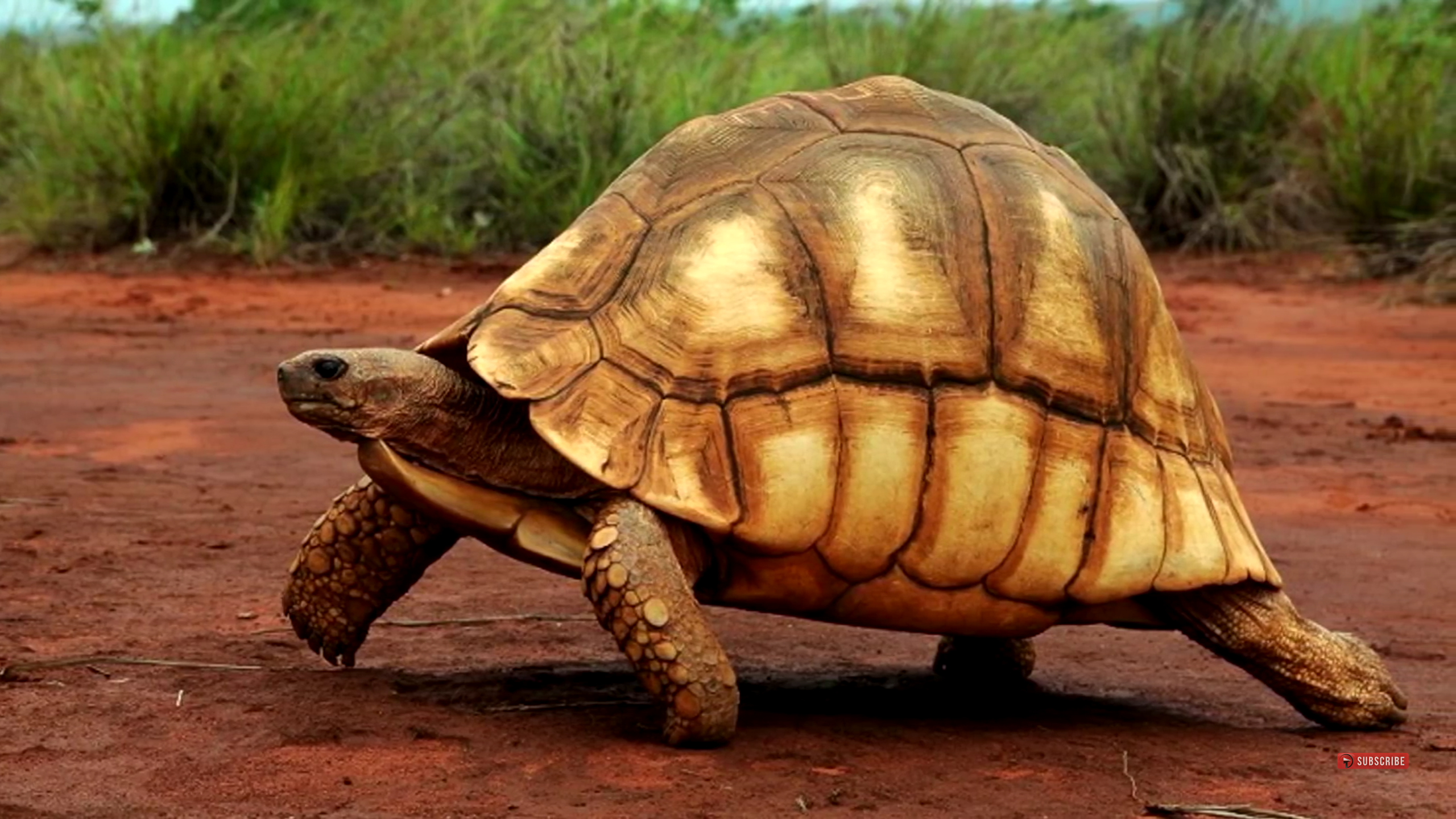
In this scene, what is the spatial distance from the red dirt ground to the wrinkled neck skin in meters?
0.43

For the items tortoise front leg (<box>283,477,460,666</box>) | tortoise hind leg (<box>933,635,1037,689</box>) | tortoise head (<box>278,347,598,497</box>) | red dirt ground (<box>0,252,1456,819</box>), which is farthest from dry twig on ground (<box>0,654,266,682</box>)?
tortoise hind leg (<box>933,635,1037,689</box>)

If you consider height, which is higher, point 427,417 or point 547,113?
point 427,417

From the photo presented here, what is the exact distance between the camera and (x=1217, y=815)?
3.59 meters

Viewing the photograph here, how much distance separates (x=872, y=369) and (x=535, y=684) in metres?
0.99

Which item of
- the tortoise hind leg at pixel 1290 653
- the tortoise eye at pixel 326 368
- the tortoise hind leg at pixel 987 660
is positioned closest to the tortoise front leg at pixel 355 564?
the tortoise eye at pixel 326 368

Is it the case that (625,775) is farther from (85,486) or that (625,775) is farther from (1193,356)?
(1193,356)

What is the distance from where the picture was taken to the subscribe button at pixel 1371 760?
13.4ft

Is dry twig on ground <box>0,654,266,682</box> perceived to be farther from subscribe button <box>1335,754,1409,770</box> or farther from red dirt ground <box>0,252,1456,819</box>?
subscribe button <box>1335,754,1409,770</box>

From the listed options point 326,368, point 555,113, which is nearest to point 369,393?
point 326,368

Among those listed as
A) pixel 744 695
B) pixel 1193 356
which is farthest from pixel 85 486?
pixel 1193 356

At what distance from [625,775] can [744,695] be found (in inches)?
31.9

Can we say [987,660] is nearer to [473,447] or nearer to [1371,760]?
[1371,760]

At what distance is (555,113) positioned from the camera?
46.1 ft

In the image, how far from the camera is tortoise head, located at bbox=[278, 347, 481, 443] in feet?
13.0
